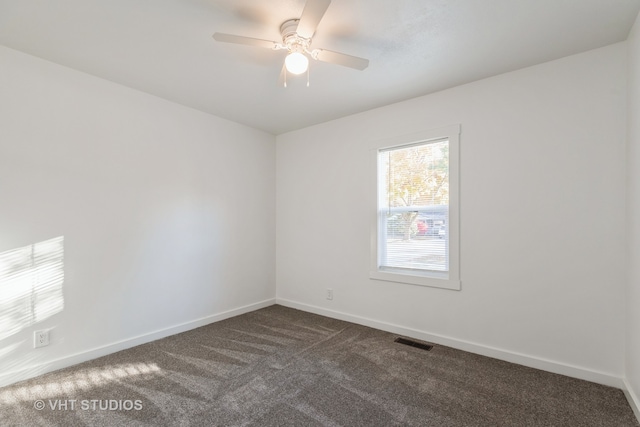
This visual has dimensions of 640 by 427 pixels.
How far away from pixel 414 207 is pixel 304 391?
6.91 feet

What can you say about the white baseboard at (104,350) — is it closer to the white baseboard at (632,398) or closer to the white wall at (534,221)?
the white wall at (534,221)

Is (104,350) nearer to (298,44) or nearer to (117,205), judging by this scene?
(117,205)

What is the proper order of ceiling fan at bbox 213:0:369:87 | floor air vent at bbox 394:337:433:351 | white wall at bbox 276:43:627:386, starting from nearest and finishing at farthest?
ceiling fan at bbox 213:0:369:87, white wall at bbox 276:43:627:386, floor air vent at bbox 394:337:433:351

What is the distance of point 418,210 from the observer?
3.26m

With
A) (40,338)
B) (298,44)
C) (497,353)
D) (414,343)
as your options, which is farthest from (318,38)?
(40,338)

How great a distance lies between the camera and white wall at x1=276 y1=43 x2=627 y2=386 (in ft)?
7.45

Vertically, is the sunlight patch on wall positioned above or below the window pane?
below

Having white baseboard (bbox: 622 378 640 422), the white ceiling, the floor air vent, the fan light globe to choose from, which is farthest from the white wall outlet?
white baseboard (bbox: 622 378 640 422)

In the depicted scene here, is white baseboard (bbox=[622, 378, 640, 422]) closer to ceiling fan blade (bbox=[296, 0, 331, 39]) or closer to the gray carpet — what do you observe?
the gray carpet

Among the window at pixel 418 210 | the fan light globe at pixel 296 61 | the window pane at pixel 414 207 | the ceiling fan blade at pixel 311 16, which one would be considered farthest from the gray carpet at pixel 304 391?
the ceiling fan blade at pixel 311 16

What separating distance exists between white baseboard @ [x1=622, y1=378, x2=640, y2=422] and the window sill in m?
1.25

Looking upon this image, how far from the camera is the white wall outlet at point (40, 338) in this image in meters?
2.40

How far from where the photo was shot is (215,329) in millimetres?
3422

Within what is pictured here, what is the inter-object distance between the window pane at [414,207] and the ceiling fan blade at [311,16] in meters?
1.86
